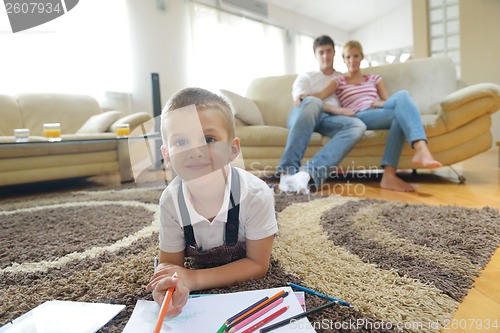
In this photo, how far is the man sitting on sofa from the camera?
1.62 metres

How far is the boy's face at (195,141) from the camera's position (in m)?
0.60

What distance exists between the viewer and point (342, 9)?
5598mm

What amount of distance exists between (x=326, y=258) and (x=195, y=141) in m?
0.41

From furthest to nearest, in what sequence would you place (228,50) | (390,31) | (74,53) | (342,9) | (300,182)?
(390,31) → (342,9) → (228,50) → (74,53) → (300,182)

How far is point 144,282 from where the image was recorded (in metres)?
0.67

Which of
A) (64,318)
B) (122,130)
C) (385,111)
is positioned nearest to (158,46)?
(122,130)

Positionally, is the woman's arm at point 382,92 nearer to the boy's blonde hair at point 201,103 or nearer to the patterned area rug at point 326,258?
the patterned area rug at point 326,258

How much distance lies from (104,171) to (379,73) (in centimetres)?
200

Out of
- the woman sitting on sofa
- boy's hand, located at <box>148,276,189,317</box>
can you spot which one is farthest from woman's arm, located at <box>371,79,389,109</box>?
boy's hand, located at <box>148,276,189,317</box>

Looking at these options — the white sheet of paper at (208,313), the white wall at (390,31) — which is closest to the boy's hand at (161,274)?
the white sheet of paper at (208,313)

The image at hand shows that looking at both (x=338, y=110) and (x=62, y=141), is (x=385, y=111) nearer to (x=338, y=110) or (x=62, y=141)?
(x=338, y=110)

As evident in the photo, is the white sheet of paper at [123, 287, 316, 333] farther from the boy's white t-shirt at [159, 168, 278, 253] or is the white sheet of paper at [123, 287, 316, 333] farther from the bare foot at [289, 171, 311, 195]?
the bare foot at [289, 171, 311, 195]

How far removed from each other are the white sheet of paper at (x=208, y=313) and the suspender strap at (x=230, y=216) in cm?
12

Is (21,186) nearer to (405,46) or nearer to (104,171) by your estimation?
(104,171)
